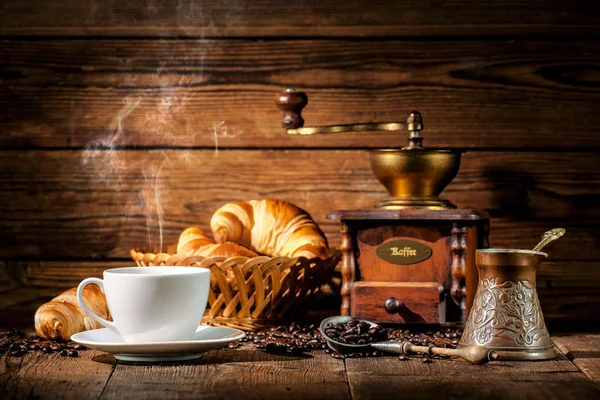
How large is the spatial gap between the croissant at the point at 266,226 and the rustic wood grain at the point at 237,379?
17.0 inches

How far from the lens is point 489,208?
2.12 meters

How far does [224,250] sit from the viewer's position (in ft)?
6.00

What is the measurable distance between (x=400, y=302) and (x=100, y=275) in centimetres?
87

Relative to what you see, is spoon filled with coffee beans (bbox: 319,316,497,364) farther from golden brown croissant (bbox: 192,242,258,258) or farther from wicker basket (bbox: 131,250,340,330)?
golden brown croissant (bbox: 192,242,258,258)

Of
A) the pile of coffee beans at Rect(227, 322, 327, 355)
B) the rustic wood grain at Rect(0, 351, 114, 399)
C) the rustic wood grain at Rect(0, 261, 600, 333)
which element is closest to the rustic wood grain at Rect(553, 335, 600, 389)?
the rustic wood grain at Rect(0, 261, 600, 333)

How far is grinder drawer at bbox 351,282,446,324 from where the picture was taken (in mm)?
1675

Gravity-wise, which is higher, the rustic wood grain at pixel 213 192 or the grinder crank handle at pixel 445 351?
the rustic wood grain at pixel 213 192

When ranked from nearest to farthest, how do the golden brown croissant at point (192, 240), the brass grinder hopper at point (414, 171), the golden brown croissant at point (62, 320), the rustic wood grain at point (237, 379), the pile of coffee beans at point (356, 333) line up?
1. the rustic wood grain at point (237, 379)
2. the pile of coffee beans at point (356, 333)
3. the golden brown croissant at point (62, 320)
4. the brass grinder hopper at point (414, 171)
5. the golden brown croissant at point (192, 240)

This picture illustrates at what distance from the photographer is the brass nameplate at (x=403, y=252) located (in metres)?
1.72

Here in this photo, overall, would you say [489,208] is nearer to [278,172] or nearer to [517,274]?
[278,172]

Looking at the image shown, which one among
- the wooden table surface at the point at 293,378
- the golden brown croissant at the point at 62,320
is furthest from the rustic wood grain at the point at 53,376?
the golden brown croissant at the point at 62,320

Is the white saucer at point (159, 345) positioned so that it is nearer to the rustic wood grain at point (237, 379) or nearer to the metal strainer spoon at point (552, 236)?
the rustic wood grain at point (237, 379)

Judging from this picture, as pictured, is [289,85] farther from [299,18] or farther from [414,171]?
[414,171]

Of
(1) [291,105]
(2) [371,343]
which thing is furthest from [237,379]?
(1) [291,105]
